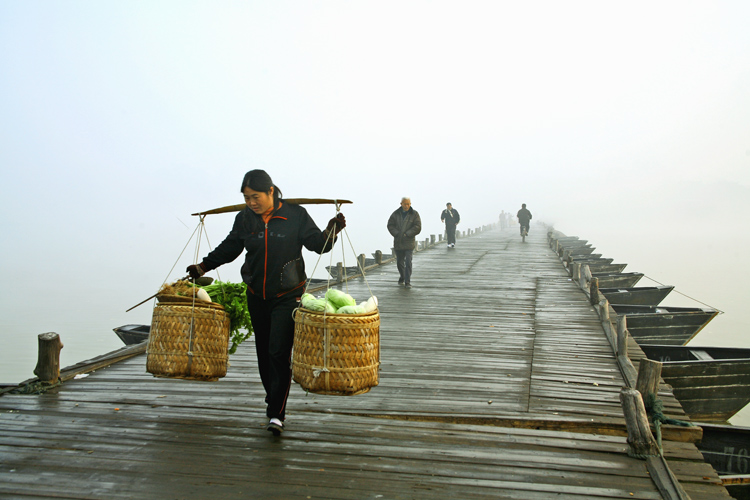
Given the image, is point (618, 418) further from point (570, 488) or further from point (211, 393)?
point (211, 393)

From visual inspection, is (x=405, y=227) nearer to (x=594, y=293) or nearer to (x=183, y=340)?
(x=594, y=293)

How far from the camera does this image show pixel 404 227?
11.9 meters

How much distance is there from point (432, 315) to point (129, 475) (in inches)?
254

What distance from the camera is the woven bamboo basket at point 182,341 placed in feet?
13.6

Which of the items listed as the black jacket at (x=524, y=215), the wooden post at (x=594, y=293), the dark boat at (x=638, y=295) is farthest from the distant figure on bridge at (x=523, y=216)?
the wooden post at (x=594, y=293)

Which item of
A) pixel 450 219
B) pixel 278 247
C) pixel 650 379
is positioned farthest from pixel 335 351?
pixel 450 219

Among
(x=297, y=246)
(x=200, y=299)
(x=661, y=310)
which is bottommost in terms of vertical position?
(x=661, y=310)

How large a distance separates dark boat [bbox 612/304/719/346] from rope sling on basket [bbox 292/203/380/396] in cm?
997

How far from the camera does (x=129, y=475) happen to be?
339 centimetres

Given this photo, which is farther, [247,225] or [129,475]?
[247,225]

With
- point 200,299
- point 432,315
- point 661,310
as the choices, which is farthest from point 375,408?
point 661,310

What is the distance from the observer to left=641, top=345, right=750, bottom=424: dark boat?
24.5 feet

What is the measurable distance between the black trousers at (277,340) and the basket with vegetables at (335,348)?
0.51 feet

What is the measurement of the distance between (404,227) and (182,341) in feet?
26.7
